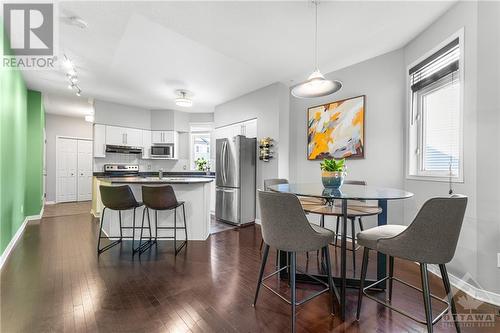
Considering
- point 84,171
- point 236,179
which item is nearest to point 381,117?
point 236,179

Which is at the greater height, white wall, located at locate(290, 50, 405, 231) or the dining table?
white wall, located at locate(290, 50, 405, 231)

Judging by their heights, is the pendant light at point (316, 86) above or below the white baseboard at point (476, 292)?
above

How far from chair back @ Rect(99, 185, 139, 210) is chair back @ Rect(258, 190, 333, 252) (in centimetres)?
208

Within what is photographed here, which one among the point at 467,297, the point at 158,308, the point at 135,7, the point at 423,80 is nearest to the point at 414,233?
the point at 467,297

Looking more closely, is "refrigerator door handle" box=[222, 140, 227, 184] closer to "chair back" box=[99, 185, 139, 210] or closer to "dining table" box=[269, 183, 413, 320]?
"chair back" box=[99, 185, 139, 210]

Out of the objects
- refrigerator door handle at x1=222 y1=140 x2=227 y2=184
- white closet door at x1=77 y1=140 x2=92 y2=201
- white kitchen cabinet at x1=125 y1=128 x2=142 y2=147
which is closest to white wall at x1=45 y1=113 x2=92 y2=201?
white closet door at x1=77 y1=140 x2=92 y2=201

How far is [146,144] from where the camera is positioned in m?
6.27

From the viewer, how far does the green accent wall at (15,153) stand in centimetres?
268

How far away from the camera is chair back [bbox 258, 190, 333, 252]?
1550mm

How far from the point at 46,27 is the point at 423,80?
14.4 feet

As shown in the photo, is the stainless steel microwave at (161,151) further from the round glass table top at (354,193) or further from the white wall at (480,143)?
the white wall at (480,143)

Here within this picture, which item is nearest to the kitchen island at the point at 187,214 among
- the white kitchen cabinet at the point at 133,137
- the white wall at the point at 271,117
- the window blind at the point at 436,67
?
the white wall at the point at 271,117

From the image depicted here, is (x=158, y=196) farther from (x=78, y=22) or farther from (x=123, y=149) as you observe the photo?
(x=123, y=149)

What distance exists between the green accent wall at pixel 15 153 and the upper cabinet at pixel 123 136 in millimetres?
1278
